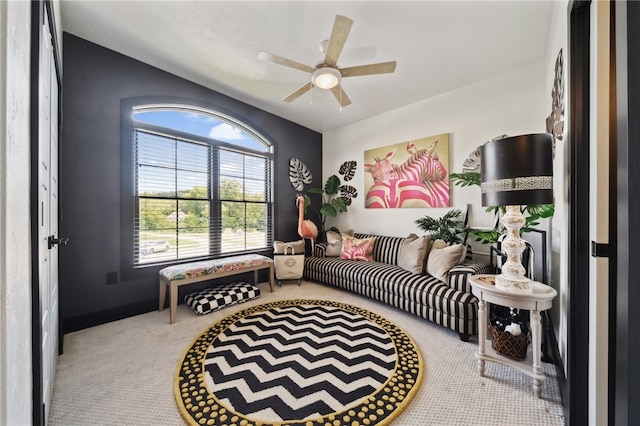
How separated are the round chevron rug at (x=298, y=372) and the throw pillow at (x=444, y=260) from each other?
755 millimetres

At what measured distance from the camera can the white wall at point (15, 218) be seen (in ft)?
1.73

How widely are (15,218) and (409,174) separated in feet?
12.4

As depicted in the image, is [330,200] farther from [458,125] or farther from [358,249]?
[458,125]

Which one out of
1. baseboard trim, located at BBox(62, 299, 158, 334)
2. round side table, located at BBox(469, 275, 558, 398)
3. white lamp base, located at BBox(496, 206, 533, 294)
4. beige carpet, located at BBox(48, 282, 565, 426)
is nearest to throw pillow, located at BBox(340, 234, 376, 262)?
beige carpet, located at BBox(48, 282, 565, 426)

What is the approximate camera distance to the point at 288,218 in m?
4.32

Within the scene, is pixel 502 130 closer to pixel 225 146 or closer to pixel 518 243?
pixel 518 243

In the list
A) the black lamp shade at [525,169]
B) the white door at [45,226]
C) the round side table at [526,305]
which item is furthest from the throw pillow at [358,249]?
the white door at [45,226]

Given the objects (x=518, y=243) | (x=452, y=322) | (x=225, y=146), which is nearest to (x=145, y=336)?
(x=225, y=146)

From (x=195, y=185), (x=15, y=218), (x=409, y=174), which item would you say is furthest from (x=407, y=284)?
(x=195, y=185)

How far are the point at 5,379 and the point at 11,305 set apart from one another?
0.16m

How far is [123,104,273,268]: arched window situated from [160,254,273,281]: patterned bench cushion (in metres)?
0.37

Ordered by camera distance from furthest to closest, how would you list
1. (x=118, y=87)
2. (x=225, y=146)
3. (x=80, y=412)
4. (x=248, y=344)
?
(x=225, y=146)
(x=118, y=87)
(x=248, y=344)
(x=80, y=412)

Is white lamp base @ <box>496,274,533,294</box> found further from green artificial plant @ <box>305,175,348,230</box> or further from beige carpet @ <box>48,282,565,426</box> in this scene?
green artificial plant @ <box>305,175,348,230</box>

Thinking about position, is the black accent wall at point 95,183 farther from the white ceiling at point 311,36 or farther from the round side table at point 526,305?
the round side table at point 526,305
